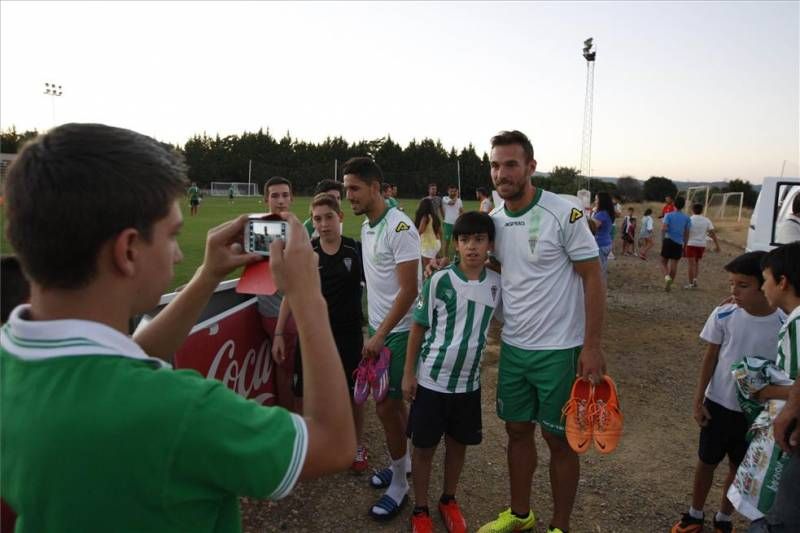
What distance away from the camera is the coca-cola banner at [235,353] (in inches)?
130

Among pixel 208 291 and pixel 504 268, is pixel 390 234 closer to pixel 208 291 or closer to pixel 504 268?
pixel 504 268

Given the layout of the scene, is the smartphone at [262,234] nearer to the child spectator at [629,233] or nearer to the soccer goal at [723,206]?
the child spectator at [629,233]

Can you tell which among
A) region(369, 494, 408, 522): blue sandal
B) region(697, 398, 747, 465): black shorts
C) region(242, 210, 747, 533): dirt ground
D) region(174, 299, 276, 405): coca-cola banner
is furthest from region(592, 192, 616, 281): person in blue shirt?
region(369, 494, 408, 522): blue sandal

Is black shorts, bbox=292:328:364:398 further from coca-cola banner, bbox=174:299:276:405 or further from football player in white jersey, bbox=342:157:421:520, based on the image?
coca-cola banner, bbox=174:299:276:405

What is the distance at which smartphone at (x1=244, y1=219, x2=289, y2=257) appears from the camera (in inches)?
48.6

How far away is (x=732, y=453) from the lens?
3143 mm

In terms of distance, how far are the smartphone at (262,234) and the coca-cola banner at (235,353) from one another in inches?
78.5

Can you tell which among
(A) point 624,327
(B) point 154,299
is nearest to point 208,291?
(B) point 154,299

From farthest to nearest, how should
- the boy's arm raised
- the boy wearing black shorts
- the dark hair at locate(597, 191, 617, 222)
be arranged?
the dark hair at locate(597, 191, 617, 222), the boy wearing black shorts, the boy's arm raised

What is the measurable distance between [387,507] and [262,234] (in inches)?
106

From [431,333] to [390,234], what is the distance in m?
0.75

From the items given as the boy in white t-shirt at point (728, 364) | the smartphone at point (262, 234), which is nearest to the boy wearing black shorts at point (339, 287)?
the boy in white t-shirt at point (728, 364)

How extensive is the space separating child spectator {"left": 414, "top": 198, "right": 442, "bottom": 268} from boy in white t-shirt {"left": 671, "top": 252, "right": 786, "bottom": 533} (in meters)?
5.34

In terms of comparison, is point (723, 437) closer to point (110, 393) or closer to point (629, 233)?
point (110, 393)
